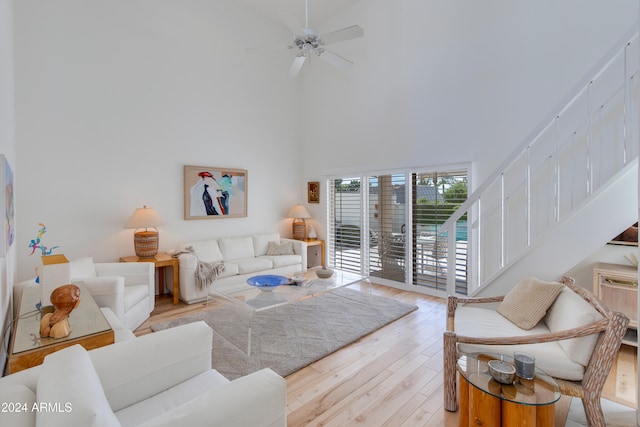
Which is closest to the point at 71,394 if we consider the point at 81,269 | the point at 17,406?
the point at 17,406

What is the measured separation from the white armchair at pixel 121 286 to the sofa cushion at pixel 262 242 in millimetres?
1883

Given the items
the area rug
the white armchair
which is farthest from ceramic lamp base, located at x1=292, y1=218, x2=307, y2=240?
the white armchair

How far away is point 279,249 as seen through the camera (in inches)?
204

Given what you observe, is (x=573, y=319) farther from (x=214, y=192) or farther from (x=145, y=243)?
(x=214, y=192)

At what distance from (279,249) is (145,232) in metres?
2.04

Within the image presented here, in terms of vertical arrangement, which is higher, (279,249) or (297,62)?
(297,62)

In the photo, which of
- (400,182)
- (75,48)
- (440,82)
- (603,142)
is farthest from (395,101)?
(75,48)

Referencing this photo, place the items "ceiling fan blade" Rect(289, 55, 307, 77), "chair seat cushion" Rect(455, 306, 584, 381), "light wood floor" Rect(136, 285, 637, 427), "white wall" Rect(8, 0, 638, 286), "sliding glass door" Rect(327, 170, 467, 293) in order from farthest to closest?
"sliding glass door" Rect(327, 170, 467, 293), "ceiling fan blade" Rect(289, 55, 307, 77), "white wall" Rect(8, 0, 638, 286), "light wood floor" Rect(136, 285, 637, 427), "chair seat cushion" Rect(455, 306, 584, 381)

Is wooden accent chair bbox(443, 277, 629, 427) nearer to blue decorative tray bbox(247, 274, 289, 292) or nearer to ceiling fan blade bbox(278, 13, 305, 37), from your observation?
blue decorative tray bbox(247, 274, 289, 292)

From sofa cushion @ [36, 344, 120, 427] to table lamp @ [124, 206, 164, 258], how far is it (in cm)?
302

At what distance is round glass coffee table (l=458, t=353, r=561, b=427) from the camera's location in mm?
1446

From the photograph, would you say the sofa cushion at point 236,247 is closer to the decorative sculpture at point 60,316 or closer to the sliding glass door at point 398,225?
the sliding glass door at point 398,225

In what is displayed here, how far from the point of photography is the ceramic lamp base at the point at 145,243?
397 centimetres

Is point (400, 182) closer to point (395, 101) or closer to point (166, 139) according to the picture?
point (395, 101)
